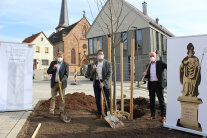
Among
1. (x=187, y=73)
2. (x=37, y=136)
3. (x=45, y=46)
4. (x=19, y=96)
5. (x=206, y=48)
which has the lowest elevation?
(x=37, y=136)

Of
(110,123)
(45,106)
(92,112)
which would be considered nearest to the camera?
(110,123)

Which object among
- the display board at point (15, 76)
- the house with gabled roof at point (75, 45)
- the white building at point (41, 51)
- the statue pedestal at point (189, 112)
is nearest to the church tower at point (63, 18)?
the house with gabled roof at point (75, 45)

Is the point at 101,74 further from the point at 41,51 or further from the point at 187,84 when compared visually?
the point at 41,51

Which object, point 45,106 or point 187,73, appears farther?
point 45,106

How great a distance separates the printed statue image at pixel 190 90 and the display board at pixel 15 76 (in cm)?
453

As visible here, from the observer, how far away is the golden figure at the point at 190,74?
3.61m

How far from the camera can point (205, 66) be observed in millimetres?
3473

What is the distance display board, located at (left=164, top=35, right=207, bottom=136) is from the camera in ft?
11.5

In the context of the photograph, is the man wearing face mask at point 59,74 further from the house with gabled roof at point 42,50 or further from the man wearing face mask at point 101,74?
the house with gabled roof at point 42,50

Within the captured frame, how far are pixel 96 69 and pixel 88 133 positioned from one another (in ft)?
5.27

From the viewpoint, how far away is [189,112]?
370 cm

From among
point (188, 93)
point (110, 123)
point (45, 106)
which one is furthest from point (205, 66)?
point (45, 106)

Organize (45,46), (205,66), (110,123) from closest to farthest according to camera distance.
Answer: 1. (205,66)
2. (110,123)
3. (45,46)

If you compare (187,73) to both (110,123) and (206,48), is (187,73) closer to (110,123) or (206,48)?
(206,48)
